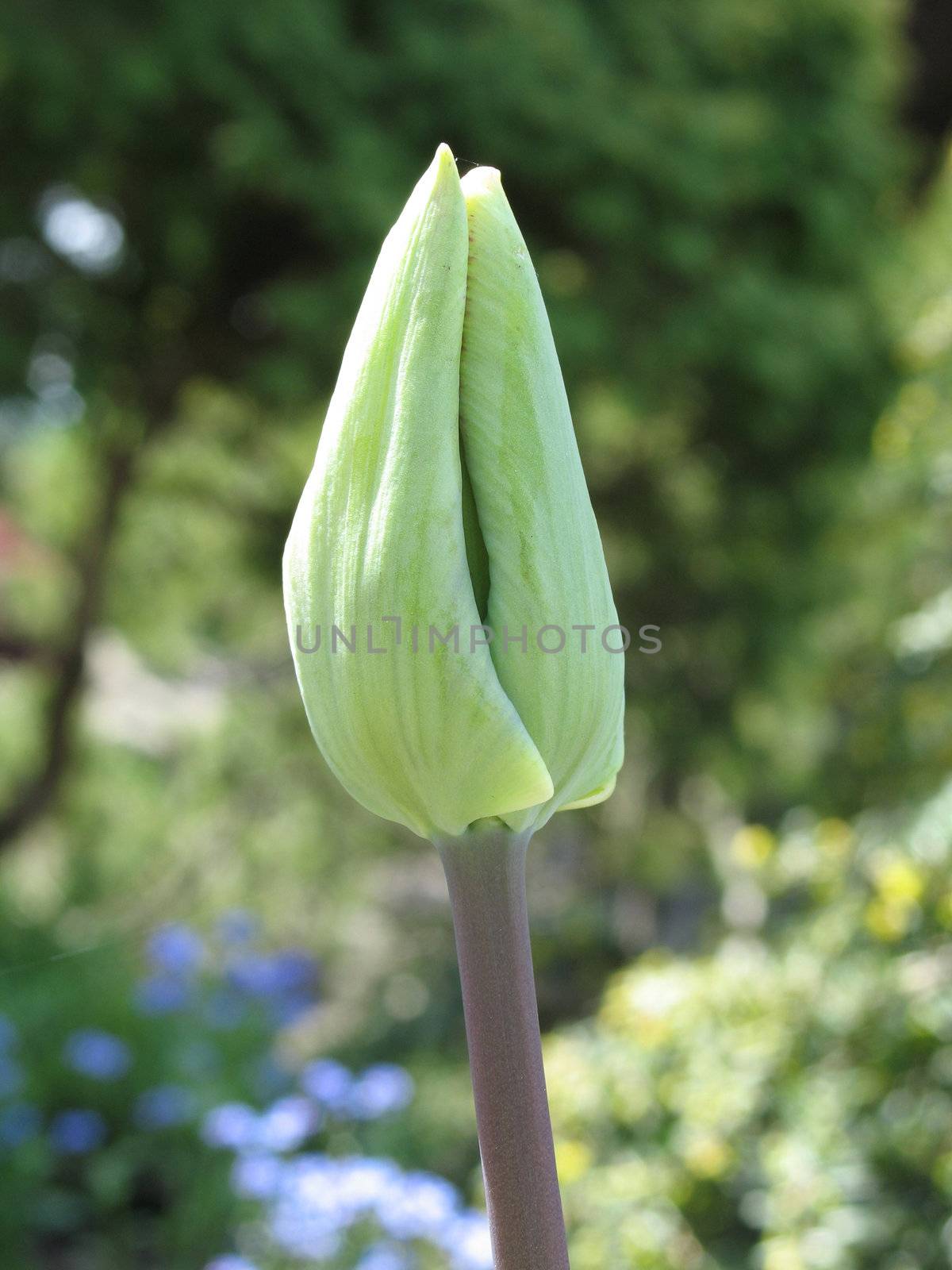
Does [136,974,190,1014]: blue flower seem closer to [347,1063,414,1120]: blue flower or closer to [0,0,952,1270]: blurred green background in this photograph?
[0,0,952,1270]: blurred green background

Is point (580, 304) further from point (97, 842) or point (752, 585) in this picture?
point (97, 842)

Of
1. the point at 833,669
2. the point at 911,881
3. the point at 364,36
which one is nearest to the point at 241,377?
the point at 364,36

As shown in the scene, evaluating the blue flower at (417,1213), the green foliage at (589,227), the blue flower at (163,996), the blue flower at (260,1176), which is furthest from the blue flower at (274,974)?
the blue flower at (417,1213)

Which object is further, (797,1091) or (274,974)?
(274,974)

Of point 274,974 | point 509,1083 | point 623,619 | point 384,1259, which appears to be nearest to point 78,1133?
point 384,1259

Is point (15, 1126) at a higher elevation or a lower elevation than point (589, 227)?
lower

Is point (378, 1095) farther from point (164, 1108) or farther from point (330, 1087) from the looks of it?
point (164, 1108)

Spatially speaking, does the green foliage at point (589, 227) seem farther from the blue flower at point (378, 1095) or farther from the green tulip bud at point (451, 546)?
the green tulip bud at point (451, 546)
